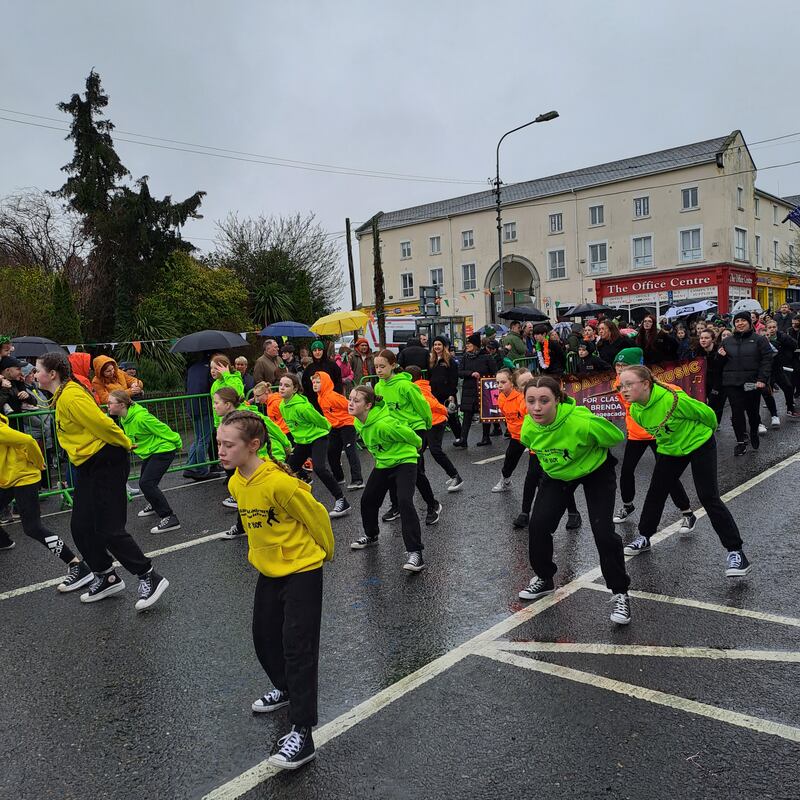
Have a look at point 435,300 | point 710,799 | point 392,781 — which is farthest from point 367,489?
point 435,300

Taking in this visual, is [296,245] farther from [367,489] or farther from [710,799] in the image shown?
[710,799]

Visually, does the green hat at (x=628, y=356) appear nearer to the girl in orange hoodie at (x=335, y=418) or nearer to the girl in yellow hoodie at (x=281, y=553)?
the girl in orange hoodie at (x=335, y=418)

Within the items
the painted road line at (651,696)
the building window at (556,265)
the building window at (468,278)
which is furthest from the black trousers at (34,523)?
the building window at (468,278)

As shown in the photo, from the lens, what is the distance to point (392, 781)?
2.94m

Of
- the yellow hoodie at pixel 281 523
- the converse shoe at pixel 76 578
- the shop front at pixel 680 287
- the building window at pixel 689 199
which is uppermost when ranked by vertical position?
the building window at pixel 689 199

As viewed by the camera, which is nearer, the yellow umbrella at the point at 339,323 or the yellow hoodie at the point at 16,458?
the yellow hoodie at the point at 16,458

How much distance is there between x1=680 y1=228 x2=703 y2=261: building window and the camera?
45109 millimetres

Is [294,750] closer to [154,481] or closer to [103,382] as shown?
[154,481]

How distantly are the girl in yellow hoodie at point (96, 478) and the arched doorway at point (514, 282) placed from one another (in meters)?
45.9

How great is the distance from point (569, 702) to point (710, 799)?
2.87ft

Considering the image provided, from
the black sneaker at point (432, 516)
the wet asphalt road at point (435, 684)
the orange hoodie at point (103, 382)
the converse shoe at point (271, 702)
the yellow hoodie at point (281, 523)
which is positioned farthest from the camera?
the orange hoodie at point (103, 382)

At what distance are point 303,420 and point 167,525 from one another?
6.04 ft

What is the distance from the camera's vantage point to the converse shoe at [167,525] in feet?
24.3

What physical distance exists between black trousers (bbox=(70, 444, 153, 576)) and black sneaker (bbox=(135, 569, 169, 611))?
7 centimetres
